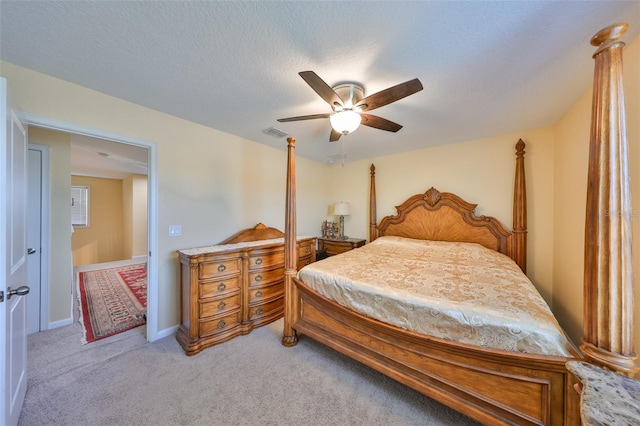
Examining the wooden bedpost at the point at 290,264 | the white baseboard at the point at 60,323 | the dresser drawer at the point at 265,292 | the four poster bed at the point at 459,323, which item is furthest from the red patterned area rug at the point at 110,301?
the four poster bed at the point at 459,323

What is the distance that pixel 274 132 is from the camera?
291 cm

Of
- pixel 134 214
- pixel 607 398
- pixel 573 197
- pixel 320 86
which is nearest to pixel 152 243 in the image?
pixel 320 86

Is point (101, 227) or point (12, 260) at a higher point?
point (12, 260)

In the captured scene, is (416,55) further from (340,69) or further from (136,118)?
(136,118)

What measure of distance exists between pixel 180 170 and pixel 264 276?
1613 millimetres

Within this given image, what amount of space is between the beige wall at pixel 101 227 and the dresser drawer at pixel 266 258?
6041 millimetres

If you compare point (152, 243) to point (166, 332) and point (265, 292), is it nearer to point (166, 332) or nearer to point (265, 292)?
point (166, 332)

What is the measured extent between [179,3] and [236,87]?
29.4 inches

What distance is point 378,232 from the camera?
3951mm

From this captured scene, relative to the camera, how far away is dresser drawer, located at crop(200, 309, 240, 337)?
2248mm

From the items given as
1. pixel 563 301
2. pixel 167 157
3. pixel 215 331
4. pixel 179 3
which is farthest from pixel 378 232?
pixel 179 3

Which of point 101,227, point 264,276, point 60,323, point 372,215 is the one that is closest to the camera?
point 60,323

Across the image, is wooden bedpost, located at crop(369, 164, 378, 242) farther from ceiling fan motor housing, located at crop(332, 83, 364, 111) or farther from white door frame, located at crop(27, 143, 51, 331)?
white door frame, located at crop(27, 143, 51, 331)

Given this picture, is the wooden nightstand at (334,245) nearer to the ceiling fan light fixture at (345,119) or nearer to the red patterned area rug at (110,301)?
the ceiling fan light fixture at (345,119)
